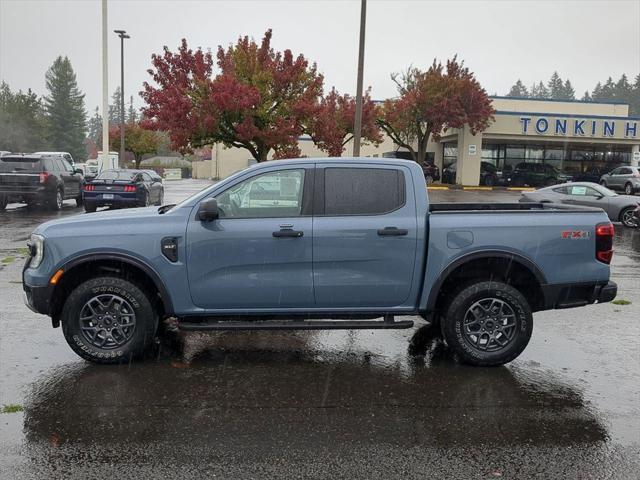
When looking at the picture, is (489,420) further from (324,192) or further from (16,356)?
(16,356)

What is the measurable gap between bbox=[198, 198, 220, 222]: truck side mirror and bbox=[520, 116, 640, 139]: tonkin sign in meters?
38.6

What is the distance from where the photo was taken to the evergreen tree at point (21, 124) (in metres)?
68.6

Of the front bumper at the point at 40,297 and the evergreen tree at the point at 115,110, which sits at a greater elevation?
the evergreen tree at the point at 115,110

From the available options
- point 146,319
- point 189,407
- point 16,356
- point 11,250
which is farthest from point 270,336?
point 11,250

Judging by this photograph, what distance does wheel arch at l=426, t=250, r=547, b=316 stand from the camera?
5340mm

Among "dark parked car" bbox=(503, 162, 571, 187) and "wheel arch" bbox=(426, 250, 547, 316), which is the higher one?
"dark parked car" bbox=(503, 162, 571, 187)

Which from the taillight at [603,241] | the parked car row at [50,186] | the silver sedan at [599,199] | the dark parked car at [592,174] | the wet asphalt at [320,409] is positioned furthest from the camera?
the dark parked car at [592,174]

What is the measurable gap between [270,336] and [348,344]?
863 millimetres

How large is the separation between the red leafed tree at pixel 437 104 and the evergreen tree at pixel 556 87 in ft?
367

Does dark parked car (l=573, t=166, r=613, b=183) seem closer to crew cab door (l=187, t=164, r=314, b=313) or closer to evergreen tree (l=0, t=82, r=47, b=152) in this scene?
crew cab door (l=187, t=164, r=314, b=313)

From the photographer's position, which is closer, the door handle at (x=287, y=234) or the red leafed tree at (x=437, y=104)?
the door handle at (x=287, y=234)

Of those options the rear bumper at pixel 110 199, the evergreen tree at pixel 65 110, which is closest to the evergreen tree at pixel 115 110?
the evergreen tree at pixel 65 110

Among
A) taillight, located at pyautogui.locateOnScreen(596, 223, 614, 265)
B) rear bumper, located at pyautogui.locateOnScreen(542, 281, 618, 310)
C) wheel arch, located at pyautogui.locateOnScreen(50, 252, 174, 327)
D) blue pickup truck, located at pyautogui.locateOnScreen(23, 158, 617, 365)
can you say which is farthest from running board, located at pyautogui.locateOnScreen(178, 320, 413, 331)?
taillight, located at pyautogui.locateOnScreen(596, 223, 614, 265)

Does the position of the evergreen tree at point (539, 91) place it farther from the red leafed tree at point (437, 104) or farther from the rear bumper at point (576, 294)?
the rear bumper at point (576, 294)
